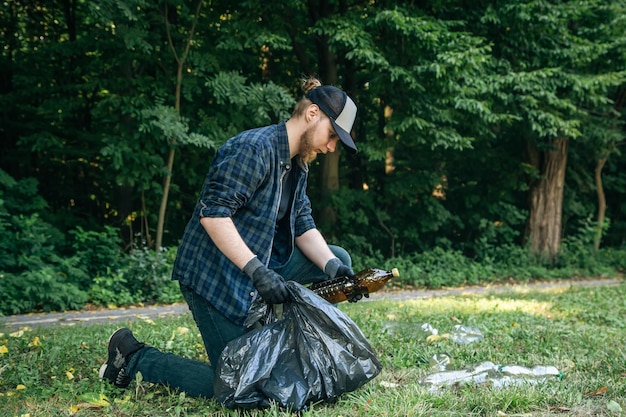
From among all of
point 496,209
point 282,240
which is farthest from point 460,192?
point 282,240

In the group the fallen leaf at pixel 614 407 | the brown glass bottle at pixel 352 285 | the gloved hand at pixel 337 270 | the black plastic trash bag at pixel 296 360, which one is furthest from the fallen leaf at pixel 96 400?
the fallen leaf at pixel 614 407

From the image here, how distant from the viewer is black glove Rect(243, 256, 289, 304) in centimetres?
304

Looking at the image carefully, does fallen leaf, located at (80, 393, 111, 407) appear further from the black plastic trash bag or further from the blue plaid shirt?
the blue plaid shirt

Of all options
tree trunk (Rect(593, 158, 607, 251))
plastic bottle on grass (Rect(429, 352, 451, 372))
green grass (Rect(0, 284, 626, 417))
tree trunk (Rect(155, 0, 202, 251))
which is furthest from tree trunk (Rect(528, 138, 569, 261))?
plastic bottle on grass (Rect(429, 352, 451, 372))

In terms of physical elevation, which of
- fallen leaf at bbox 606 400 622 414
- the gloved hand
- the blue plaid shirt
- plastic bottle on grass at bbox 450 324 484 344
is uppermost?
the blue plaid shirt

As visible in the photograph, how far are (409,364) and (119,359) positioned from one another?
1.82m

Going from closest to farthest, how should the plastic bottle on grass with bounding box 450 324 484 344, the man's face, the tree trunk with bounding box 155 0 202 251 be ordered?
the man's face, the plastic bottle on grass with bounding box 450 324 484 344, the tree trunk with bounding box 155 0 202 251

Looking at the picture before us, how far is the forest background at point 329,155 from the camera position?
8398 mm

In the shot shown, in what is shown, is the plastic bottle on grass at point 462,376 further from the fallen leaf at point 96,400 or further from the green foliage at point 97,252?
the green foliage at point 97,252

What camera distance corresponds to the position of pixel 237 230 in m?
3.26

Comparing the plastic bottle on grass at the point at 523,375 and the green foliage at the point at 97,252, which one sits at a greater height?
the plastic bottle on grass at the point at 523,375

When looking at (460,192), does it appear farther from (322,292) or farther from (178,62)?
(322,292)

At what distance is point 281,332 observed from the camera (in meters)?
3.14

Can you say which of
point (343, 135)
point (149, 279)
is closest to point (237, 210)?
point (343, 135)
